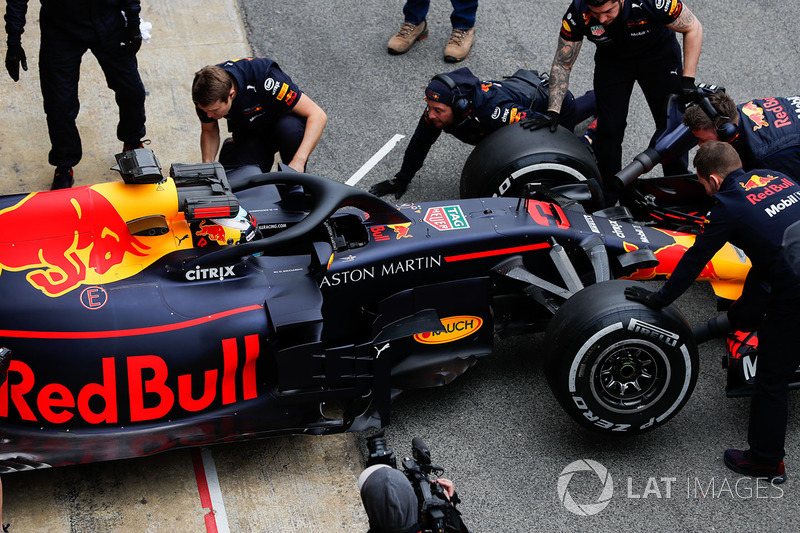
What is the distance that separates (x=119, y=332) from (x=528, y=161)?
2.74 metres

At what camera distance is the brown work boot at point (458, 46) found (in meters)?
7.96

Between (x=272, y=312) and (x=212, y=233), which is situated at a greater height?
(x=212, y=233)

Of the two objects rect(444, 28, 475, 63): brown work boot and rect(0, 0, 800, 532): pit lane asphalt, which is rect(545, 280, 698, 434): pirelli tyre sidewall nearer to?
rect(0, 0, 800, 532): pit lane asphalt

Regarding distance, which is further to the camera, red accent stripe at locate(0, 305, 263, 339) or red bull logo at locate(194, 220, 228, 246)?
red bull logo at locate(194, 220, 228, 246)

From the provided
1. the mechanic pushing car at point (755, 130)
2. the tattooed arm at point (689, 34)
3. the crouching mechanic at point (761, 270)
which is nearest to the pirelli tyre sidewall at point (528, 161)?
the mechanic pushing car at point (755, 130)

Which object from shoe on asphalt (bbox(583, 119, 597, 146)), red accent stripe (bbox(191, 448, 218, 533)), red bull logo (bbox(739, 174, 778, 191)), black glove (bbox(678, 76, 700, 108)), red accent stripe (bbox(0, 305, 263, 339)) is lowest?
red accent stripe (bbox(191, 448, 218, 533))

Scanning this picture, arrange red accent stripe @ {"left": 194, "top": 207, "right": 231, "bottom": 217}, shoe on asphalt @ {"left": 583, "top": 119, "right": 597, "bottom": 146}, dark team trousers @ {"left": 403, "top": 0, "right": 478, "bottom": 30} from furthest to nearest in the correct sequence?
dark team trousers @ {"left": 403, "top": 0, "right": 478, "bottom": 30}
shoe on asphalt @ {"left": 583, "top": 119, "right": 597, "bottom": 146}
red accent stripe @ {"left": 194, "top": 207, "right": 231, "bottom": 217}

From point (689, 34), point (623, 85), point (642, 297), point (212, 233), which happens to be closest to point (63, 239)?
point (212, 233)

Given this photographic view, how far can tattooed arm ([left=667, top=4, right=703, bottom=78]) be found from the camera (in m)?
5.95

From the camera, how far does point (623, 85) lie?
6238 mm

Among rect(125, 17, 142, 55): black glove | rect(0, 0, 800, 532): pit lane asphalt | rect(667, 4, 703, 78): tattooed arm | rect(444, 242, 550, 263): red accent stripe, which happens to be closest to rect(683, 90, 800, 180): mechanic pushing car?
rect(667, 4, 703, 78): tattooed arm

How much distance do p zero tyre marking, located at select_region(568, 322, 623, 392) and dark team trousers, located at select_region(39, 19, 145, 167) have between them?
3.80 m

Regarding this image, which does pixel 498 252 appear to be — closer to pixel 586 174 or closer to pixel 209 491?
pixel 586 174

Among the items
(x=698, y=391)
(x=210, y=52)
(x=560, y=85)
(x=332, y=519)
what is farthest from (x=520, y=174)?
(x=210, y=52)
